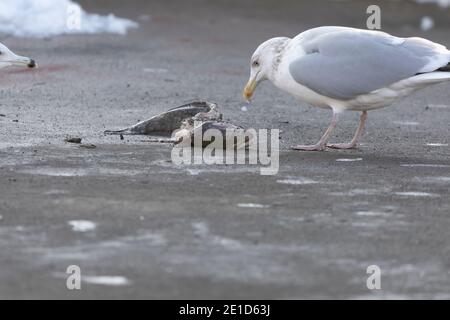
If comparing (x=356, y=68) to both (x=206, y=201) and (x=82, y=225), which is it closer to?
(x=206, y=201)

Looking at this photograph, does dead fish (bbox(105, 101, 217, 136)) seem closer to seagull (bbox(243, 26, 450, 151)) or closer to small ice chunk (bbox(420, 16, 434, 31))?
seagull (bbox(243, 26, 450, 151))

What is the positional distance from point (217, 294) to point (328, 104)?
406cm

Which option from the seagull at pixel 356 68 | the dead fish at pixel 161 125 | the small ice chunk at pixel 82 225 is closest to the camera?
the small ice chunk at pixel 82 225

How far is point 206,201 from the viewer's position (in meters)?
6.75

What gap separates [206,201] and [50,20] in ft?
30.3

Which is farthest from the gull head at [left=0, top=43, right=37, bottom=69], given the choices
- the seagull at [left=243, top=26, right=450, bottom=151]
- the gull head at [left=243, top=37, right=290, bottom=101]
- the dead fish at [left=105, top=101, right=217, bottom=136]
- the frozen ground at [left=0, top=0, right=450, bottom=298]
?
the seagull at [left=243, top=26, right=450, bottom=151]

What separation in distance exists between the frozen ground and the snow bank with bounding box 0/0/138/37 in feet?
8.80

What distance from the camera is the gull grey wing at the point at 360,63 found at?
8.57 meters

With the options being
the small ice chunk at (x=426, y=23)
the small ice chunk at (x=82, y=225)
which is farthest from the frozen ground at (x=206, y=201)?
the small ice chunk at (x=426, y=23)

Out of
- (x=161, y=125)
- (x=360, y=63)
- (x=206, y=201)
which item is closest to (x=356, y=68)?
(x=360, y=63)

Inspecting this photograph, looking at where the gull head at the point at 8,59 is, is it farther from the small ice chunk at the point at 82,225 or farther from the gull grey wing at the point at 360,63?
the small ice chunk at the point at 82,225

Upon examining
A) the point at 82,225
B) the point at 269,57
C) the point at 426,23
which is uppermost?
the point at 426,23

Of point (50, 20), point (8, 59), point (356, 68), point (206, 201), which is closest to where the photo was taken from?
point (206, 201)

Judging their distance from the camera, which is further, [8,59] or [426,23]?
[426,23]
